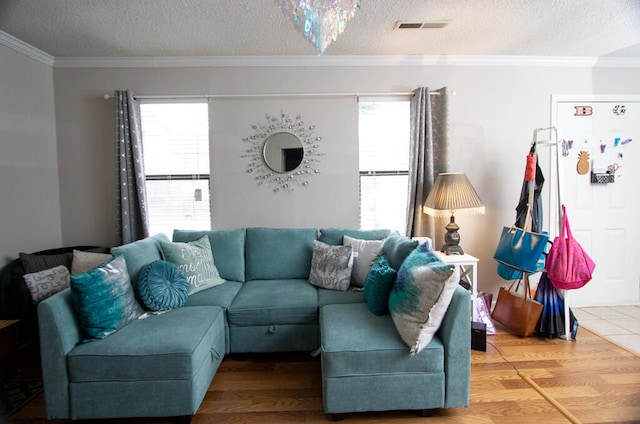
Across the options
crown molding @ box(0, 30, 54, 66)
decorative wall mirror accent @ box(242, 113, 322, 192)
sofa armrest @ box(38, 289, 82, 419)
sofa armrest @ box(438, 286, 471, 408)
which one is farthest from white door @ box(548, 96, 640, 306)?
crown molding @ box(0, 30, 54, 66)

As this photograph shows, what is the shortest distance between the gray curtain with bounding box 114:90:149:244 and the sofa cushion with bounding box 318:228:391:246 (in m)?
1.60

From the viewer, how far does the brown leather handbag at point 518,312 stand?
7.40 ft

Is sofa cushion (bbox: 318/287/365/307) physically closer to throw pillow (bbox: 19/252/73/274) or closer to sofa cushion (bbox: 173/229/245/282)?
sofa cushion (bbox: 173/229/245/282)

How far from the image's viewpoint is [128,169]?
2629 millimetres

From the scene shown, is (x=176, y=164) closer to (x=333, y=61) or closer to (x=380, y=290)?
(x=333, y=61)

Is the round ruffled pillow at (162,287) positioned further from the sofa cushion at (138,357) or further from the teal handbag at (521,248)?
the teal handbag at (521,248)

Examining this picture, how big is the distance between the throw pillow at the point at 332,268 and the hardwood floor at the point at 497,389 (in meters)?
0.53

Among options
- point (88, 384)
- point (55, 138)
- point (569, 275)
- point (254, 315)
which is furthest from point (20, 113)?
point (569, 275)

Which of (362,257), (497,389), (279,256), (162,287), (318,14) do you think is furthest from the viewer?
(279,256)

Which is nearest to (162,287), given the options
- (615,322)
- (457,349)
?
(457,349)

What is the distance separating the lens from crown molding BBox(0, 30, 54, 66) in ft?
7.36

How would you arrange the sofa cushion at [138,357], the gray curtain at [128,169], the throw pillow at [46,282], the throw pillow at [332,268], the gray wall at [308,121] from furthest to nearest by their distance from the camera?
the gray wall at [308,121], the gray curtain at [128,169], the throw pillow at [332,268], the throw pillow at [46,282], the sofa cushion at [138,357]

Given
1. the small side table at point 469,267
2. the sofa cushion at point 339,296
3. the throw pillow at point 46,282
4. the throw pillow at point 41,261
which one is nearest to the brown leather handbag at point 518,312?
the small side table at point 469,267

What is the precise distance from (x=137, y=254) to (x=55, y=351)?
0.68 m
